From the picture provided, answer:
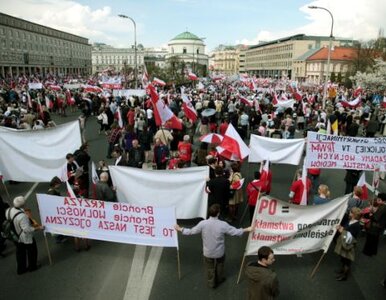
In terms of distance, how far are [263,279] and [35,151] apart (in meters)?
7.37

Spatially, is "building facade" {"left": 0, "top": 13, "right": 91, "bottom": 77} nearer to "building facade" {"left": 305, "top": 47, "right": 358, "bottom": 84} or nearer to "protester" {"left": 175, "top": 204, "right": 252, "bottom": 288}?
"building facade" {"left": 305, "top": 47, "right": 358, "bottom": 84}

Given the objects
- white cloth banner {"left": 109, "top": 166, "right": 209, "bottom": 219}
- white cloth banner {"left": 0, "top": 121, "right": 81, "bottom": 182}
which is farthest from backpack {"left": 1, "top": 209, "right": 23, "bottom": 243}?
white cloth banner {"left": 0, "top": 121, "right": 81, "bottom": 182}

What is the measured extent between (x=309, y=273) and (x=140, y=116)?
10968 mm

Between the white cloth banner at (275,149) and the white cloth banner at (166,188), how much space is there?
336cm

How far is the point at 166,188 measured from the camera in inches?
278

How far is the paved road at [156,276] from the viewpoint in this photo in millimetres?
5520

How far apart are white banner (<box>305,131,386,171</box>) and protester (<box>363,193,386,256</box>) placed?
161 centimetres

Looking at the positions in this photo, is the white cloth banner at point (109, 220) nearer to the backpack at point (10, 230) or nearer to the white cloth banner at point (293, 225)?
the backpack at point (10, 230)

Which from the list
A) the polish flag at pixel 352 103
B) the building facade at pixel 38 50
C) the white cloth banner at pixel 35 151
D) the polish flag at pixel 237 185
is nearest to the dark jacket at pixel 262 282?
the polish flag at pixel 237 185

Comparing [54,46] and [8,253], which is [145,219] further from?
[54,46]

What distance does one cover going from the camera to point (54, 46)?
434 ft

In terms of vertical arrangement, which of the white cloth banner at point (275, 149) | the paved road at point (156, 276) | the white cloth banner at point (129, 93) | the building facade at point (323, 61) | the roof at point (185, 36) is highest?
the roof at point (185, 36)

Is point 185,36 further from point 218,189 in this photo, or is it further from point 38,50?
point 218,189

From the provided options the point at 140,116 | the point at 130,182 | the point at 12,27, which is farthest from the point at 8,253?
the point at 12,27
